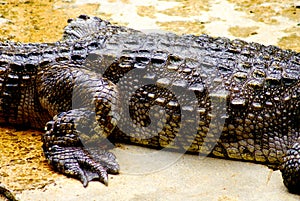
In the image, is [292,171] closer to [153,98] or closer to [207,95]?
[207,95]

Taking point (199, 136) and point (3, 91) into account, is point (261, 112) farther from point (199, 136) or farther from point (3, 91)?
point (3, 91)

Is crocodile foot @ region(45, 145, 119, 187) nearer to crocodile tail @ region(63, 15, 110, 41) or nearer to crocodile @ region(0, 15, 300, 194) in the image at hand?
crocodile @ region(0, 15, 300, 194)

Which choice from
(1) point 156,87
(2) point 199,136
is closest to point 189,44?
(1) point 156,87

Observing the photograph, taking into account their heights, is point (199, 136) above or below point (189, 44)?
below

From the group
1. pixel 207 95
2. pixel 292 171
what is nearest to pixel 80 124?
pixel 207 95

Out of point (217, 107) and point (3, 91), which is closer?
point (217, 107)

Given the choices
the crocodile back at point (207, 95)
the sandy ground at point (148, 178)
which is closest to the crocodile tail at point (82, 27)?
the sandy ground at point (148, 178)

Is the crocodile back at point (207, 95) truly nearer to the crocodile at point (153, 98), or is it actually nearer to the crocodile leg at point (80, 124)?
the crocodile at point (153, 98)
